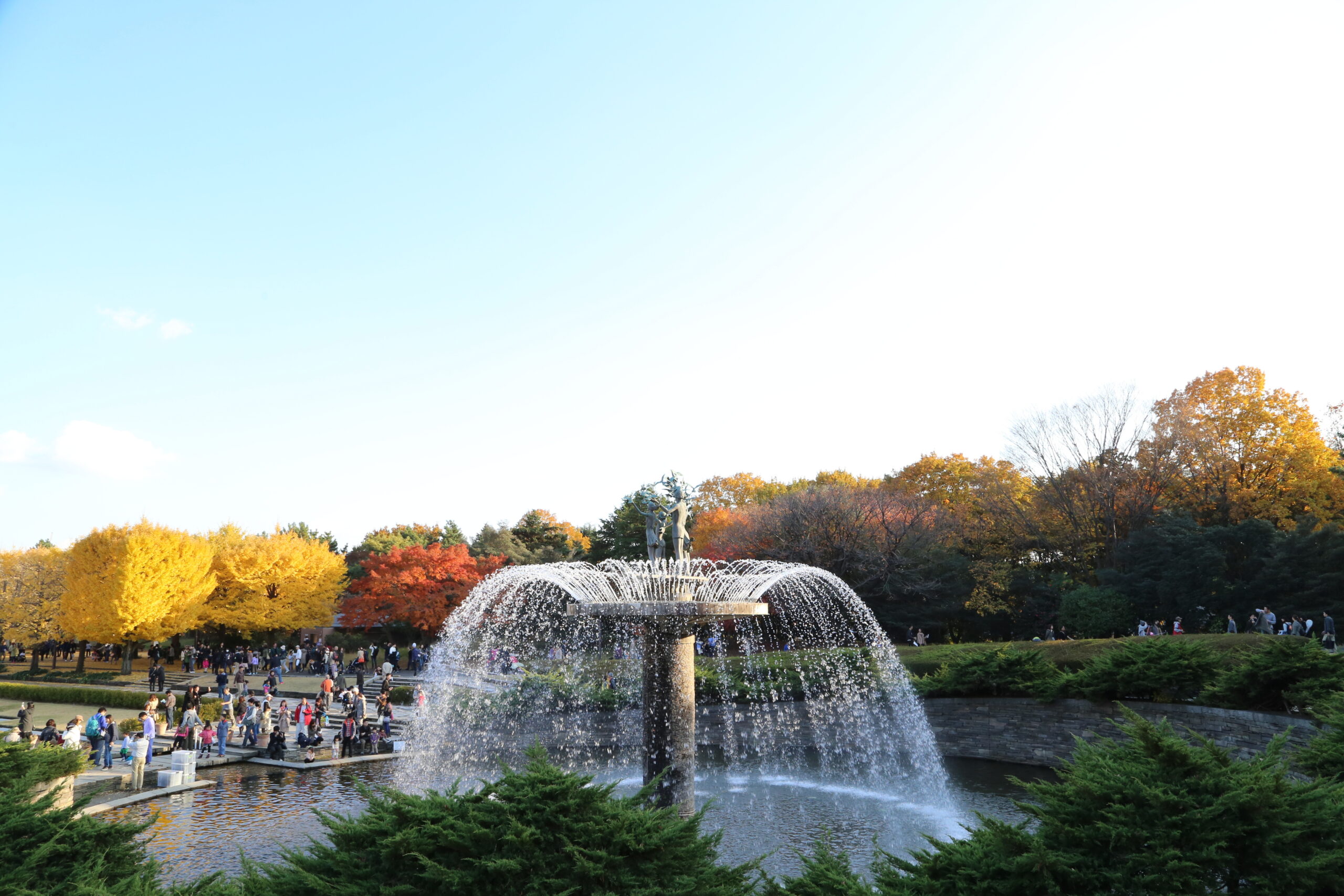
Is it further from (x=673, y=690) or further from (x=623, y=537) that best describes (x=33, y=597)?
(x=673, y=690)

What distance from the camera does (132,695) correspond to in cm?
3095

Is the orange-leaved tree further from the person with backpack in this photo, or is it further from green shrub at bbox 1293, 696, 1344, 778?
the person with backpack

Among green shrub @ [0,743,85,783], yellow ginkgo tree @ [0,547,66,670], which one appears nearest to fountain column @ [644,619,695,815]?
green shrub @ [0,743,85,783]

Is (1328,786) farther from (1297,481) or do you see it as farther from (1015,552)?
(1015,552)

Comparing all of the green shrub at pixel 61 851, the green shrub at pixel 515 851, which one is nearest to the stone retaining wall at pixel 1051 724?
the green shrub at pixel 515 851

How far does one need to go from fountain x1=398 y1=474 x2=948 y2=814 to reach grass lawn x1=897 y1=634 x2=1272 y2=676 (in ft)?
5.08

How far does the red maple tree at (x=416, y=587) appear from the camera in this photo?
44031mm

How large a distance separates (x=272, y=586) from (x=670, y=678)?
43320mm

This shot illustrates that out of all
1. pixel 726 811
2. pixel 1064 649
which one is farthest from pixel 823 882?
pixel 1064 649

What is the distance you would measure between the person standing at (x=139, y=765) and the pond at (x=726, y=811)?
101 centimetres

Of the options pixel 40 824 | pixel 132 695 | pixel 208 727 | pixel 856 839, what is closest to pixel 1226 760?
pixel 856 839

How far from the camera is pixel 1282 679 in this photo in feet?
52.9

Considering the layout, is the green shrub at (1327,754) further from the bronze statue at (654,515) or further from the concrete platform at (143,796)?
the concrete platform at (143,796)

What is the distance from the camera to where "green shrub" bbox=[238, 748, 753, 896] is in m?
5.86
